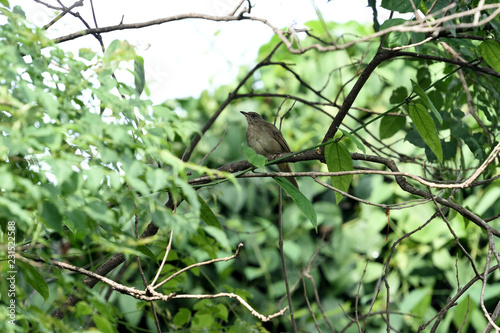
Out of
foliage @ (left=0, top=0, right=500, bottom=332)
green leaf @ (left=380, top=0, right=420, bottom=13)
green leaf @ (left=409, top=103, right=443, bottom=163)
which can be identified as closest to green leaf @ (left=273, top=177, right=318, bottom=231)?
foliage @ (left=0, top=0, right=500, bottom=332)

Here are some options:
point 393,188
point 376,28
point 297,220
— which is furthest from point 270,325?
point 376,28

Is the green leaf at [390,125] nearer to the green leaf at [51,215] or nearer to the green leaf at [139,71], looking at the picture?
the green leaf at [139,71]

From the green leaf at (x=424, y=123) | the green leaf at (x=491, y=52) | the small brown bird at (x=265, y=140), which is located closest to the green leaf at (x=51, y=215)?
the green leaf at (x=424, y=123)

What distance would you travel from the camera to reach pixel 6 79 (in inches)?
54.2

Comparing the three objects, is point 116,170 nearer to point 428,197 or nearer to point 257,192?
point 428,197

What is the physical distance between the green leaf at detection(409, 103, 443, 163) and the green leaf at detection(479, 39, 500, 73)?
45 centimetres

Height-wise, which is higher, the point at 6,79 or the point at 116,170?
the point at 6,79

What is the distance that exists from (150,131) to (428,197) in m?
1.41

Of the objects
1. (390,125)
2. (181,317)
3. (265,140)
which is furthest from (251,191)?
(181,317)

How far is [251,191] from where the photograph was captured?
6.05 metres

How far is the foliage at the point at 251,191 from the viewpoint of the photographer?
1424mm

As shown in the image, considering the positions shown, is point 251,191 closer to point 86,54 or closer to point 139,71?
point 139,71

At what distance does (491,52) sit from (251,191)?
370 cm

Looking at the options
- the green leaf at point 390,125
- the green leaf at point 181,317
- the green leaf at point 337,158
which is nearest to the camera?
the green leaf at point 337,158
